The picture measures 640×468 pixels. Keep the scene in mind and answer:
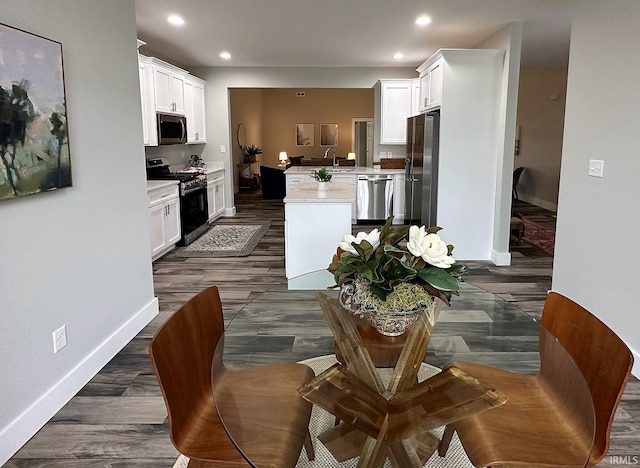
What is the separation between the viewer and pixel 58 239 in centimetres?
241

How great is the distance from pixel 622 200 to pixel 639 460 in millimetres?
1497

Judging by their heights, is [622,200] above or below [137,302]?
above

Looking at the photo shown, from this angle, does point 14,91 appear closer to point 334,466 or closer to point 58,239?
point 58,239

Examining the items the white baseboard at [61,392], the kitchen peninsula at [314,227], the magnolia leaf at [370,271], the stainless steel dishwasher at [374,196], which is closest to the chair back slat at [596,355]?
the magnolia leaf at [370,271]

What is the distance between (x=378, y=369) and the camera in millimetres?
1762

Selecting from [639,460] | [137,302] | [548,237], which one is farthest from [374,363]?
[548,237]

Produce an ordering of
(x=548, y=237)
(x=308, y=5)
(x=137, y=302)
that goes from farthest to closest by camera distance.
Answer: (x=548, y=237) < (x=308, y=5) < (x=137, y=302)

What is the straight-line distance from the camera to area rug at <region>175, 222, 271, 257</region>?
5727 millimetres

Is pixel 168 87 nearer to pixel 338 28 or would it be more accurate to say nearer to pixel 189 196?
pixel 189 196

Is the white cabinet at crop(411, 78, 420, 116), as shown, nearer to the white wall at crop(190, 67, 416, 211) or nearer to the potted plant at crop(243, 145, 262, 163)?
the white wall at crop(190, 67, 416, 211)

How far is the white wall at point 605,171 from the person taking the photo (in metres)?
2.74

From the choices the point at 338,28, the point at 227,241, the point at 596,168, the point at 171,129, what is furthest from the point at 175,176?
the point at 596,168

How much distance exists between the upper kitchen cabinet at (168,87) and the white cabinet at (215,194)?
1194 millimetres

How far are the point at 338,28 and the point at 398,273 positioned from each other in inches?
163
